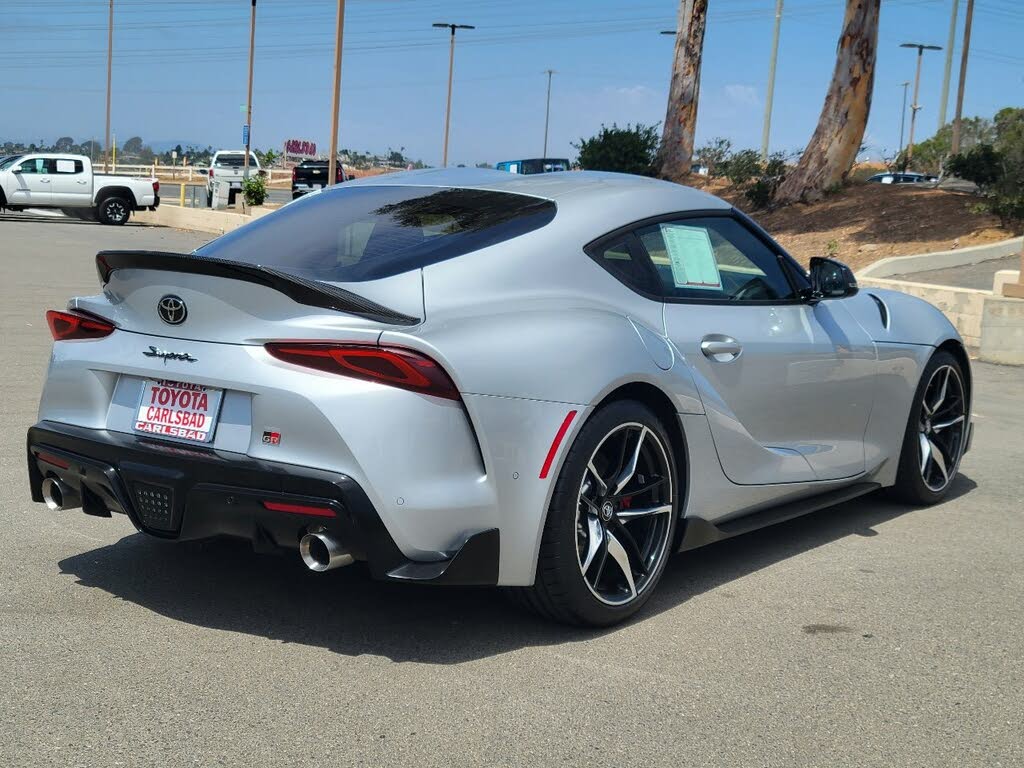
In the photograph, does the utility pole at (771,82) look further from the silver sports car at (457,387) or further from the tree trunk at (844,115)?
the silver sports car at (457,387)

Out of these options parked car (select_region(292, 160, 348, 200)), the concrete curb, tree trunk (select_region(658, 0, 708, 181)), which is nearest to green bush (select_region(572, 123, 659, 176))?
tree trunk (select_region(658, 0, 708, 181))

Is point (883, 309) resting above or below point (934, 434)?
above

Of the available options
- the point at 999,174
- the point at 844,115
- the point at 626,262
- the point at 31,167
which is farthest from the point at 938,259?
the point at 31,167

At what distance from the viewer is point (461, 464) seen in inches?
144

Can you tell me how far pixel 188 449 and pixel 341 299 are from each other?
675mm

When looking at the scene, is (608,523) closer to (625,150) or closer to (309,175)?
(625,150)

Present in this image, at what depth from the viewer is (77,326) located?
4.19 metres

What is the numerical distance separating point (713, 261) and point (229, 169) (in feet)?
149

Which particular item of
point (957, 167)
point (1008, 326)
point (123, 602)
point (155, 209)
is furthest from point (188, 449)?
point (155, 209)

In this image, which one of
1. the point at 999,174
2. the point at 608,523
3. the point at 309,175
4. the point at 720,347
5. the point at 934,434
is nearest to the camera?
the point at 608,523

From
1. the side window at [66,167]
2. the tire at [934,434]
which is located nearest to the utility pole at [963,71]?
the side window at [66,167]

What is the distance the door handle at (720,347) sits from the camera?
4.54m

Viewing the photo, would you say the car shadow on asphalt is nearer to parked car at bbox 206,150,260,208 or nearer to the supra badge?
the supra badge

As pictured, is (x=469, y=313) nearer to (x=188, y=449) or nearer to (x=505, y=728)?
(x=188, y=449)
